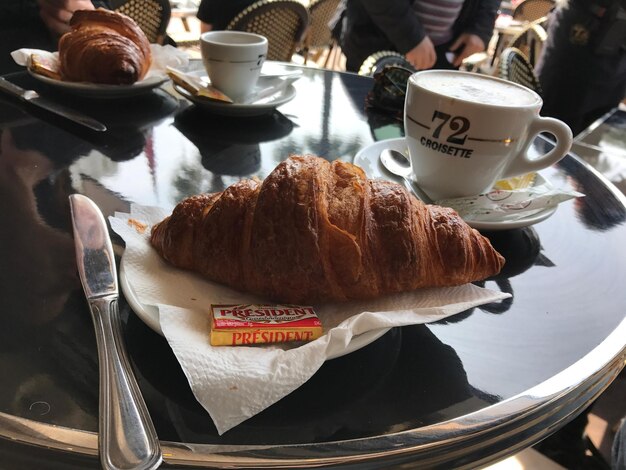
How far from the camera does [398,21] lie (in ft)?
6.17

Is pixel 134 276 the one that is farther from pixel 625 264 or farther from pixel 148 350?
pixel 625 264

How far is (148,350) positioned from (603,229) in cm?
62

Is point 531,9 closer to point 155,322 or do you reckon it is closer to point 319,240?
point 319,240

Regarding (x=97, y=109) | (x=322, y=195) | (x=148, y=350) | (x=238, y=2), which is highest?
(x=322, y=195)

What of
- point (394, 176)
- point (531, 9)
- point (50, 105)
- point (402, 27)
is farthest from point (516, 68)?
point (531, 9)

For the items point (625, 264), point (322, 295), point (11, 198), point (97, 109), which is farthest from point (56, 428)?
point (97, 109)

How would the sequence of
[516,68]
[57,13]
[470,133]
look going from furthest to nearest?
[516,68]
[57,13]
[470,133]

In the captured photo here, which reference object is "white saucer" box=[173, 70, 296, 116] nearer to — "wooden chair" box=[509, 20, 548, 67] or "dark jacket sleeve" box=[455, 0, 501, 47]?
"dark jacket sleeve" box=[455, 0, 501, 47]

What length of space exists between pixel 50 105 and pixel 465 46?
1.77 metres

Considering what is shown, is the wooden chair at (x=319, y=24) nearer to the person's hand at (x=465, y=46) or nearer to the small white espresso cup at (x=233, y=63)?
the person's hand at (x=465, y=46)

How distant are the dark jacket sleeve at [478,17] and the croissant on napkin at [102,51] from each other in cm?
155

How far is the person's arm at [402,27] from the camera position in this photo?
6.13 ft

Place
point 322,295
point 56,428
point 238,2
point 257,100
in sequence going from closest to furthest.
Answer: point 56,428 < point 322,295 < point 257,100 < point 238,2

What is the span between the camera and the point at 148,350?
16.6 inches
